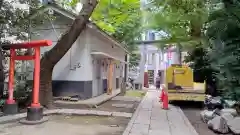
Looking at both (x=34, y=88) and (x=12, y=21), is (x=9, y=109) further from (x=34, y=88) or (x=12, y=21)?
(x=12, y=21)

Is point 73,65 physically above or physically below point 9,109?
above

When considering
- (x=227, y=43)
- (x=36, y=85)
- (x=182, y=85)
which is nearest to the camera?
(x=227, y=43)

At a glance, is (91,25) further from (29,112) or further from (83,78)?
(29,112)

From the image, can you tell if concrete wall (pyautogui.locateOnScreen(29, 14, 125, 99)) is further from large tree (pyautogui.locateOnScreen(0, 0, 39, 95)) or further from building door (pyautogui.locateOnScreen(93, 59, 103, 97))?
large tree (pyautogui.locateOnScreen(0, 0, 39, 95))

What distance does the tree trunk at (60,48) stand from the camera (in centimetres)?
971

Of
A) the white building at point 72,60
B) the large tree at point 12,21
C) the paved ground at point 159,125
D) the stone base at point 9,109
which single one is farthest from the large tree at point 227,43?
the white building at point 72,60

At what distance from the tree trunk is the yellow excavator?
5975 mm

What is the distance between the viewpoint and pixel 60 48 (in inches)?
391

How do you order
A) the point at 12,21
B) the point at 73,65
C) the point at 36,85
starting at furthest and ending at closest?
the point at 73,65 < the point at 12,21 < the point at 36,85

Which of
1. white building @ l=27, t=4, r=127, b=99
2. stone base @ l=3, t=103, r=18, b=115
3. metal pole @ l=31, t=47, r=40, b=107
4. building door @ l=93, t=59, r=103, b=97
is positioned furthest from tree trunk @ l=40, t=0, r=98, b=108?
building door @ l=93, t=59, r=103, b=97

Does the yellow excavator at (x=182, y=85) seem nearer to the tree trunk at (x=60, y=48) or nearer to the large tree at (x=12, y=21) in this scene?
the tree trunk at (x=60, y=48)

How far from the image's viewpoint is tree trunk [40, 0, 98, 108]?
971 cm

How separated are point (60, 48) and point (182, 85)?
7.33 metres

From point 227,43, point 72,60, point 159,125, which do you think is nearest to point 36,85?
point 159,125
